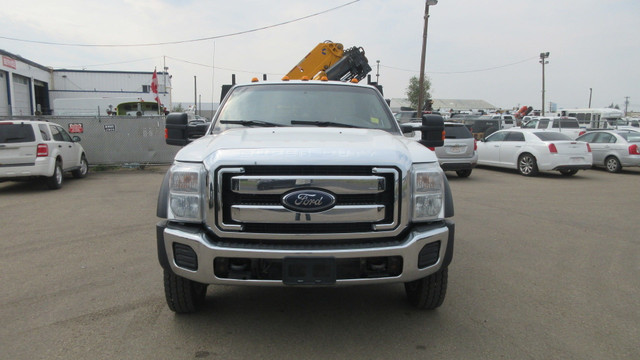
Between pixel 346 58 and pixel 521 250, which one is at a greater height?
pixel 346 58

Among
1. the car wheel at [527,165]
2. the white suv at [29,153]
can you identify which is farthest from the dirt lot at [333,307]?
the car wheel at [527,165]

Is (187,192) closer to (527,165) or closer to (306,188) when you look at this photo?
(306,188)

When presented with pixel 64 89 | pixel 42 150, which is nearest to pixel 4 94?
pixel 64 89

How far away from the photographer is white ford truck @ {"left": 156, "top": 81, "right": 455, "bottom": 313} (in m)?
2.99

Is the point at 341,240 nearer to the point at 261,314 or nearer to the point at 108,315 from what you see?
the point at 261,314

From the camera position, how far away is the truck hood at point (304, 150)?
3012 millimetres

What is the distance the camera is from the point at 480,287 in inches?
173

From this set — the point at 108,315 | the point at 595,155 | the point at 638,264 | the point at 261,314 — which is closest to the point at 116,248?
the point at 108,315

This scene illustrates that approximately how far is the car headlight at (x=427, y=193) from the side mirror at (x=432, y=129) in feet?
3.99

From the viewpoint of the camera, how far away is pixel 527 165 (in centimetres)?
1395

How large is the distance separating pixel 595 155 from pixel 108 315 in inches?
644

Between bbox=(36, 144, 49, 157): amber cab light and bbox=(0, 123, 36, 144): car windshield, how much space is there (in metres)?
0.22

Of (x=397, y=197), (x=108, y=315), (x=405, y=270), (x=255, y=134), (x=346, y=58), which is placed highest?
(x=346, y=58)

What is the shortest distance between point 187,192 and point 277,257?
0.76m
